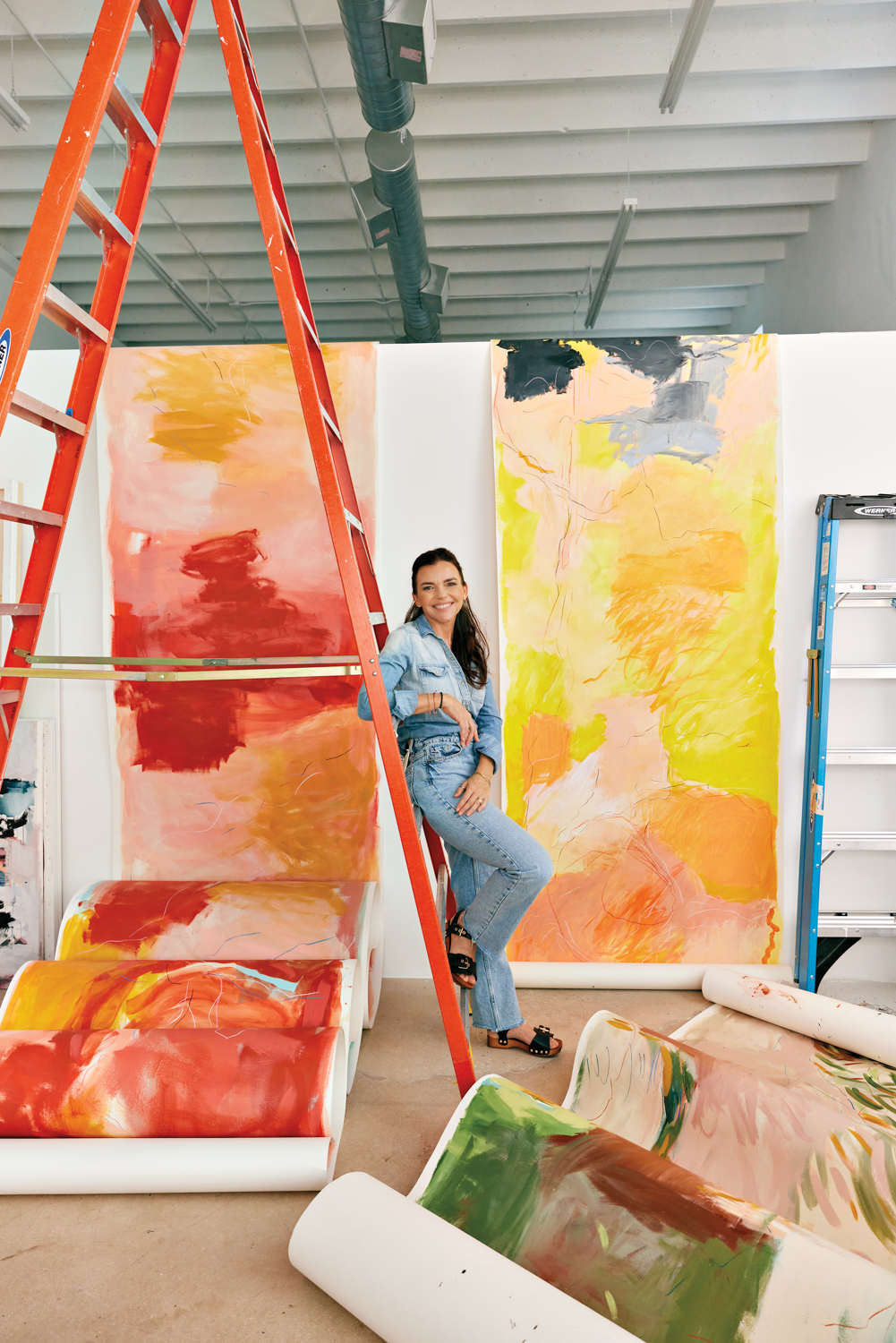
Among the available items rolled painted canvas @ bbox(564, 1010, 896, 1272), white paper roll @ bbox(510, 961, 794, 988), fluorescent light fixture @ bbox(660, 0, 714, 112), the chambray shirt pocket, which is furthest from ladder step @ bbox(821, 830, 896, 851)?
fluorescent light fixture @ bbox(660, 0, 714, 112)

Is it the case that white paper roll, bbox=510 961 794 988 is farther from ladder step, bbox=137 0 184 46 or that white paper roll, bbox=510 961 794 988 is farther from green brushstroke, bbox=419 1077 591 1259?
ladder step, bbox=137 0 184 46

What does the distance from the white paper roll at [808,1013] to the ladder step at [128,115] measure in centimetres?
290

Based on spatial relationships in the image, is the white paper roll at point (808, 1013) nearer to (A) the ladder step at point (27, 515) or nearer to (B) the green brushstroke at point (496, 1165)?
(B) the green brushstroke at point (496, 1165)

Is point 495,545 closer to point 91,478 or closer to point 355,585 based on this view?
point 355,585

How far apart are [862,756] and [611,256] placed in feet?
10.9

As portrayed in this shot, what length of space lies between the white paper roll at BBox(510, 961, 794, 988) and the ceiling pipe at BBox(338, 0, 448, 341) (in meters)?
3.18

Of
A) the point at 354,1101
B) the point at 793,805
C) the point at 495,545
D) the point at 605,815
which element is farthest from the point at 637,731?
the point at 354,1101

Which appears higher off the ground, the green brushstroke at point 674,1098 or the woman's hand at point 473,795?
the woman's hand at point 473,795

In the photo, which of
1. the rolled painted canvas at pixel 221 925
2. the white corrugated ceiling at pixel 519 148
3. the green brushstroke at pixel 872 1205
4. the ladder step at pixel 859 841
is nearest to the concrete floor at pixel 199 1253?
the rolled painted canvas at pixel 221 925

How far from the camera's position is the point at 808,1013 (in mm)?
2465

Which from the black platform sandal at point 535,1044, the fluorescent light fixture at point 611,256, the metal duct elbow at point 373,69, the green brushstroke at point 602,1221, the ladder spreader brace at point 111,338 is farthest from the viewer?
the fluorescent light fixture at point 611,256

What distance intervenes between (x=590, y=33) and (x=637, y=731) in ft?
9.19

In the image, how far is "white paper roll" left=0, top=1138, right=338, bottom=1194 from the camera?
6.10ft

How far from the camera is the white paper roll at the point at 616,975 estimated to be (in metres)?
2.88
